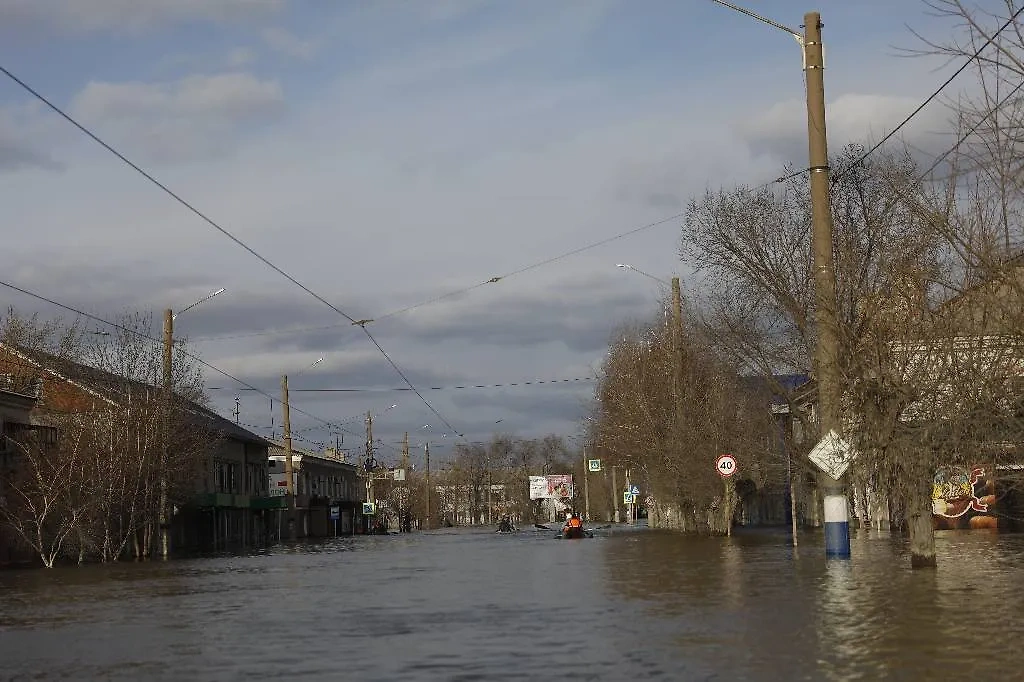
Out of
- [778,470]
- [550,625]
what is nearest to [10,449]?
[778,470]

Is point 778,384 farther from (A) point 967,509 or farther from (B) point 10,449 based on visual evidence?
(B) point 10,449

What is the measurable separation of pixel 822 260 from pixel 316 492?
97439 mm

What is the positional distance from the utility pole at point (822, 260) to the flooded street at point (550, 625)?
2.50m

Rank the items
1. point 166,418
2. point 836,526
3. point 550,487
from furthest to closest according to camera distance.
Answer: point 550,487
point 166,418
point 836,526

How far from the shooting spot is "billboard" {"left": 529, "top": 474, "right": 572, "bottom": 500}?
129750mm

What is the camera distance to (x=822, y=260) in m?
22.4

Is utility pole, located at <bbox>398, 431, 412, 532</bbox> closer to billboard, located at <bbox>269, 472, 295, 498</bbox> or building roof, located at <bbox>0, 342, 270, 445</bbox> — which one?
billboard, located at <bbox>269, 472, 295, 498</bbox>

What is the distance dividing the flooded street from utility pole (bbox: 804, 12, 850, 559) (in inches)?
98.4

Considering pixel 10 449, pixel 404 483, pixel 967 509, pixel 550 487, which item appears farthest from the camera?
pixel 404 483

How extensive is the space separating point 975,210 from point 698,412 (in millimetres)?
42382

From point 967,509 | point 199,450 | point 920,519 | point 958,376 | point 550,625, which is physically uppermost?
point 199,450


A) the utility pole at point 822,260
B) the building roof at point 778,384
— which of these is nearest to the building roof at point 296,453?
the building roof at point 778,384

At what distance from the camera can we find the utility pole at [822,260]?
22141 millimetres

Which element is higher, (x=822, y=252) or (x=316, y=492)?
(x=822, y=252)
